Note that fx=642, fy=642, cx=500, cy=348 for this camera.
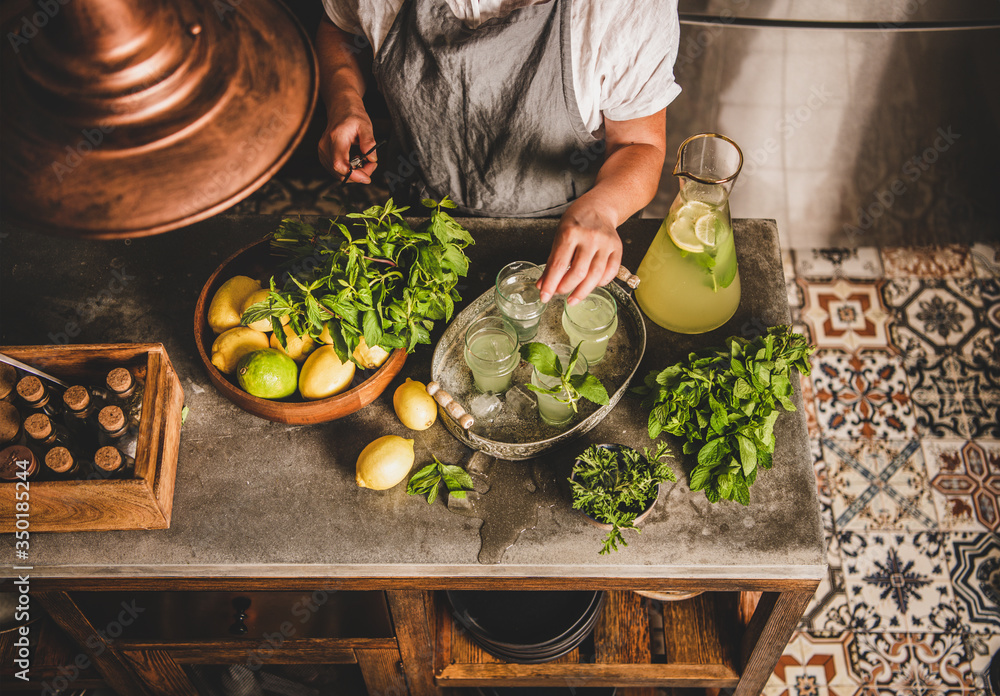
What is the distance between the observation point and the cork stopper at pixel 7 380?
102cm

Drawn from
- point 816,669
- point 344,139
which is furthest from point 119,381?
point 816,669

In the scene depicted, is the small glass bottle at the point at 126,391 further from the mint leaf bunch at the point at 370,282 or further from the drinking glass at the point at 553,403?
the drinking glass at the point at 553,403

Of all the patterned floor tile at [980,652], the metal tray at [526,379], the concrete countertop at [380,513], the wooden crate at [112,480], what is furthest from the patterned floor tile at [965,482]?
the wooden crate at [112,480]

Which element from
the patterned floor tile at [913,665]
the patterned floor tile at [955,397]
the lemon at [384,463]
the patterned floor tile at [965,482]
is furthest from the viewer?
the patterned floor tile at [955,397]

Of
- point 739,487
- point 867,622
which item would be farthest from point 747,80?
point 867,622

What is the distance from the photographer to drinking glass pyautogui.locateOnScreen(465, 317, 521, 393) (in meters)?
1.08

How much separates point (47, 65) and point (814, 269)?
8.61 ft

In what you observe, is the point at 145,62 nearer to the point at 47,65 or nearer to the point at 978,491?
the point at 47,65

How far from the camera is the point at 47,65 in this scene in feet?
1.35

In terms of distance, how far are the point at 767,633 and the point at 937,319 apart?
1758 mm

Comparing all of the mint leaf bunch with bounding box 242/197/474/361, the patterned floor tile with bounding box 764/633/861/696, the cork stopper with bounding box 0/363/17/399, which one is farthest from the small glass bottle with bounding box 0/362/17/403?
the patterned floor tile with bounding box 764/633/861/696

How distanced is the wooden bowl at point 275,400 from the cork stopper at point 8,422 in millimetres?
290

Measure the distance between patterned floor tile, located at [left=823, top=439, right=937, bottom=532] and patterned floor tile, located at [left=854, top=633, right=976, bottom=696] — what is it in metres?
0.33

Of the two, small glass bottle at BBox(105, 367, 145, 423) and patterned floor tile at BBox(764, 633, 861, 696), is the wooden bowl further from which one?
patterned floor tile at BBox(764, 633, 861, 696)
